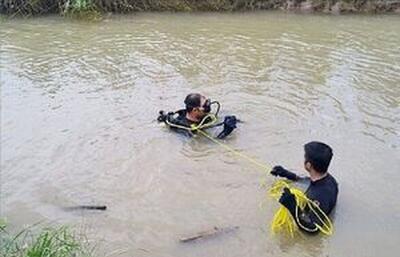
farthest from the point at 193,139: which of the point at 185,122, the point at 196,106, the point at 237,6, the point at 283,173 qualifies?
the point at 237,6

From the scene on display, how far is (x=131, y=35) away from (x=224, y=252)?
27.5ft

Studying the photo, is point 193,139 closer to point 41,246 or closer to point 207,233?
point 207,233

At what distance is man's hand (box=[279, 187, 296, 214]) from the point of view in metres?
5.46

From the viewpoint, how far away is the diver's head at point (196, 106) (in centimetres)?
796

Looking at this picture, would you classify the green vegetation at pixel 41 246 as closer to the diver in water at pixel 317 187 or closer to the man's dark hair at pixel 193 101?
the diver in water at pixel 317 187

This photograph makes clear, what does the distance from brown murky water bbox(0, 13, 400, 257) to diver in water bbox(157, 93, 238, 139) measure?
165 mm

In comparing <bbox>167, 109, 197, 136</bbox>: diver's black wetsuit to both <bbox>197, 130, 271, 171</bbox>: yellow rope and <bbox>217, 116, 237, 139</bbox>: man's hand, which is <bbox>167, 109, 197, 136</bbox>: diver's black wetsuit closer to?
<bbox>197, 130, 271, 171</bbox>: yellow rope

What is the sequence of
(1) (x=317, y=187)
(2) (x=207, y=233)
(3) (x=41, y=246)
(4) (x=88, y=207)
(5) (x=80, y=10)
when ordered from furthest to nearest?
(5) (x=80, y=10) → (4) (x=88, y=207) → (1) (x=317, y=187) → (2) (x=207, y=233) → (3) (x=41, y=246)

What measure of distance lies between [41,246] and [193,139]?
3927 mm

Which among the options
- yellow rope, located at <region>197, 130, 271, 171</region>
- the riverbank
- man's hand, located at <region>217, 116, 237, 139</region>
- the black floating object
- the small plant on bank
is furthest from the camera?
the riverbank

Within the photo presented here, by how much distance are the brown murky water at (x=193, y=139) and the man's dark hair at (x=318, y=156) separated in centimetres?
59

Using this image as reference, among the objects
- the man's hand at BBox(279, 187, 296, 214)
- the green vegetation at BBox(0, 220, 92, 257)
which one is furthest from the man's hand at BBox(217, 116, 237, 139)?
the green vegetation at BBox(0, 220, 92, 257)

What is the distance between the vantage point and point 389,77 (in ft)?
33.0

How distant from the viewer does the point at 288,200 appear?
18.0 feet
